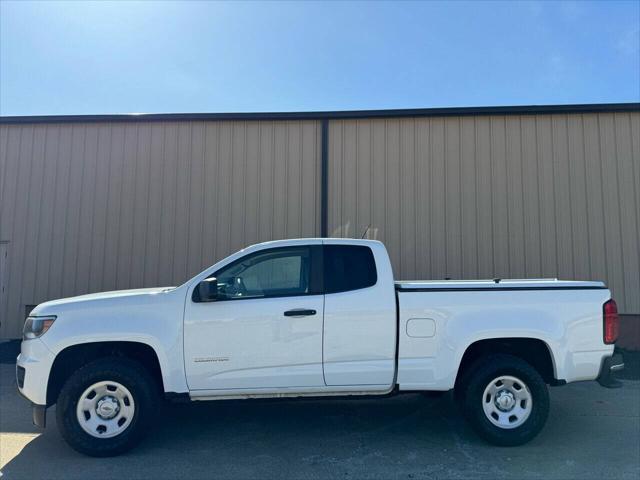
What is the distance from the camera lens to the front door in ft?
15.5

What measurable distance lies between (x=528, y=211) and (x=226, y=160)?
6.16 metres

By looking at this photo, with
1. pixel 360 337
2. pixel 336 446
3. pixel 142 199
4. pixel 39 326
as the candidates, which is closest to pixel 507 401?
pixel 360 337

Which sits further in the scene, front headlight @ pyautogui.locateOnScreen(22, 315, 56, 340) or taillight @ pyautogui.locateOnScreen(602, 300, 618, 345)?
taillight @ pyautogui.locateOnScreen(602, 300, 618, 345)

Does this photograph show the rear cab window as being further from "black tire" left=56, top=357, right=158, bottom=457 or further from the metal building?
the metal building

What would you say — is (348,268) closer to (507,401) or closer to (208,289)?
(208,289)

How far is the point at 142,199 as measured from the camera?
10.2 metres

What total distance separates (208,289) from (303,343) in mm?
1041

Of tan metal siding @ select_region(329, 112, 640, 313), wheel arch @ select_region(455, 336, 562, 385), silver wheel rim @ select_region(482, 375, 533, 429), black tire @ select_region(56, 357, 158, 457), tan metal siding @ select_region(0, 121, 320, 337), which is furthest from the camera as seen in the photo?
tan metal siding @ select_region(0, 121, 320, 337)

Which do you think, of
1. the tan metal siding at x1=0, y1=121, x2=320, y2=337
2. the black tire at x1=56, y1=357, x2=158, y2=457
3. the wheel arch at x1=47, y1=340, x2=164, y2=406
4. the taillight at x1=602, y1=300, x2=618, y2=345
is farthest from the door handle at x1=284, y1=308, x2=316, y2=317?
the tan metal siding at x1=0, y1=121, x2=320, y2=337

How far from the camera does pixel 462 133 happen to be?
10016 millimetres

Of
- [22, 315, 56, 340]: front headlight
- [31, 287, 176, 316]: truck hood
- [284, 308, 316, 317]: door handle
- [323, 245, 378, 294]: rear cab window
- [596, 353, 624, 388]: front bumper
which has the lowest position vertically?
[596, 353, 624, 388]: front bumper

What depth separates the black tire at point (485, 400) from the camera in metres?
4.82

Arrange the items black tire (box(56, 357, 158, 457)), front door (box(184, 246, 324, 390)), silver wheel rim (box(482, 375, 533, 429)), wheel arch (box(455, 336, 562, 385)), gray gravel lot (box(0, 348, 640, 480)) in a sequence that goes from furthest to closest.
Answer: wheel arch (box(455, 336, 562, 385))
silver wheel rim (box(482, 375, 533, 429))
front door (box(184, 246, 324, 390))
black tire (box(56, 357, 158, 457))
gray gravel lot (box(0, 348, 640, 480))

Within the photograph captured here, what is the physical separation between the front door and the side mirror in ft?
0.28
